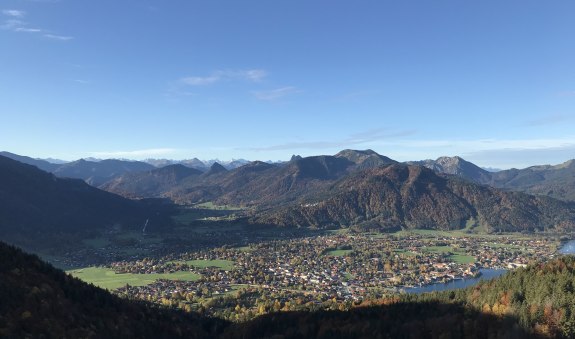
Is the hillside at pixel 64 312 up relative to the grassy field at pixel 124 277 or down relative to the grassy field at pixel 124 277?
up

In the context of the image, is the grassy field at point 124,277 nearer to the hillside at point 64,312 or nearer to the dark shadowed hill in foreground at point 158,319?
the dark shadowed hill in foreground at point 158,319

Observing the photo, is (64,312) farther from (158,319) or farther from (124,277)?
(124,277)

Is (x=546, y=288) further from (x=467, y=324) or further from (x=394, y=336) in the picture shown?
(x=394, y=336)

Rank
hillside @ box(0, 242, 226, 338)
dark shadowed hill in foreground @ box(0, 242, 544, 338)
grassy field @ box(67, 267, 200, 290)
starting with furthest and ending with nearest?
grassy field @ box(67, 267, 200, 290)
dark shadowed hill in foreground @ box(0, 242, 544, 338)
hillside @ box(0, 242, 226, 338)

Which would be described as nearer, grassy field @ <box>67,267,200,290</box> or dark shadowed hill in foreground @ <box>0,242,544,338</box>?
dark shadowed hill in foreground @ <box>0,242,544,338</box>

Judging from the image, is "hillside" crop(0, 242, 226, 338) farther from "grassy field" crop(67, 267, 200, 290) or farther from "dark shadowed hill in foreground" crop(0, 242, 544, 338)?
"grassy field" crop(67, 267, 200, 290)

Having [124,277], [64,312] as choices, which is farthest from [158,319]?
[124,277]

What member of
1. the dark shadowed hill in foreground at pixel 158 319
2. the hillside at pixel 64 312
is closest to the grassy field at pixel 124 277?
the dark shadowed hill in foreground at pixel 158 319

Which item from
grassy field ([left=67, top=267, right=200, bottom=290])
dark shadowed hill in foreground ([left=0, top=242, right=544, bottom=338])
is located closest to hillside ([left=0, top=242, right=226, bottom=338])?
dark shadowed hill in foreground ([left=0, top=242, right=544, bottom=338])

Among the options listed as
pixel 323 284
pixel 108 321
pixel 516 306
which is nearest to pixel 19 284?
pixel 108 321
